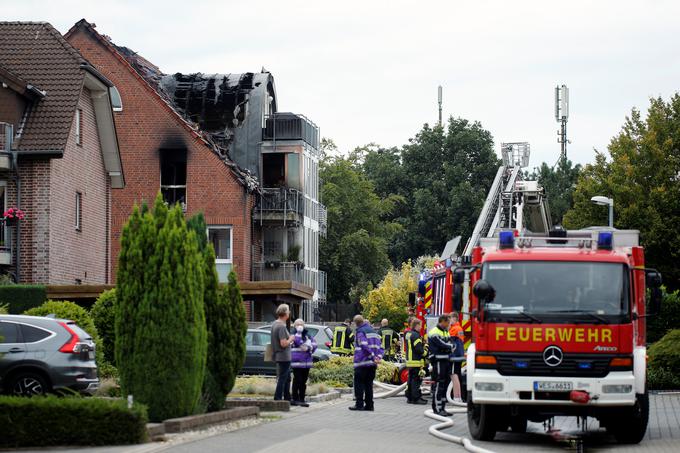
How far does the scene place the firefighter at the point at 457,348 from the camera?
80.7 ft

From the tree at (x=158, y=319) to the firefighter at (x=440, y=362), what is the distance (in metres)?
6.31

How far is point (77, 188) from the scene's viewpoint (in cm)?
4150

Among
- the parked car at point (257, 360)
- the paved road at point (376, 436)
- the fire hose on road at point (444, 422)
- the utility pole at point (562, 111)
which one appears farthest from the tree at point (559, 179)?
the paved road at point (376, 436)

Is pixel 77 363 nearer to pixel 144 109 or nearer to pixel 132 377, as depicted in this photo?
pixel 132 377

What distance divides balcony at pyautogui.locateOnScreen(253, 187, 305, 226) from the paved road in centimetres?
3216

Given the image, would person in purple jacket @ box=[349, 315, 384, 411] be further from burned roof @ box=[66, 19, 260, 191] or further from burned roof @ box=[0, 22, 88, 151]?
burned roof @ box=[66, 19, 260, 191]

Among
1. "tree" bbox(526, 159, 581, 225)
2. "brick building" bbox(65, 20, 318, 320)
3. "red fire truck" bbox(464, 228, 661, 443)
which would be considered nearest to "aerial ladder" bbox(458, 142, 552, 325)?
"brick building" bbox(65, 20, 318, 320)

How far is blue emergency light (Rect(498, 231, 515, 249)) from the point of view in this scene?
61.4 feet

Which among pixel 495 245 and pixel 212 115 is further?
pixel 212 115

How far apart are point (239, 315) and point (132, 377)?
3.28m

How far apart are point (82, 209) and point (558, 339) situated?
2681 centimetres

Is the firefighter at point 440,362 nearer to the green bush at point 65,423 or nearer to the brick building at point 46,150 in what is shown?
the green bush at point 65,423

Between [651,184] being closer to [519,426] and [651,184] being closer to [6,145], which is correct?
[6,145]

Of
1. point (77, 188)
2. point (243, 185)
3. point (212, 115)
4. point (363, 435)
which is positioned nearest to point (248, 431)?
point (363, 435)
